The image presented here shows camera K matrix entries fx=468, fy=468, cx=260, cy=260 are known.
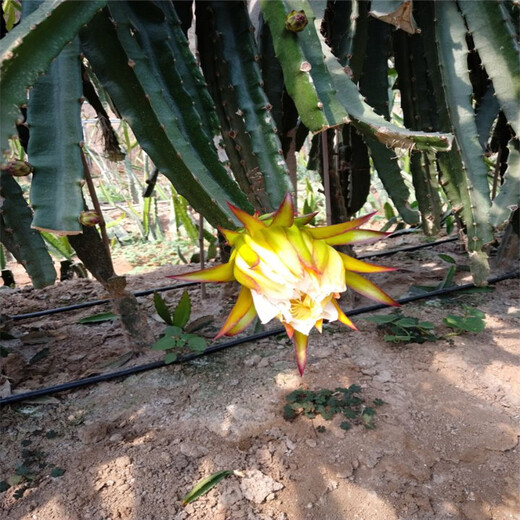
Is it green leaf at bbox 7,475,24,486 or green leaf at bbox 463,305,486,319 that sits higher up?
green leaf at bbox 463,305,486,319

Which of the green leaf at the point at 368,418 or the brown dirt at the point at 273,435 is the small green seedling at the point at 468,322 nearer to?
the brown dirt at the point at 273,435

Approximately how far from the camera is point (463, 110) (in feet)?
3.33

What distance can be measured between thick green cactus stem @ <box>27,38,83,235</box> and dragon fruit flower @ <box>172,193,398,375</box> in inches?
9.0

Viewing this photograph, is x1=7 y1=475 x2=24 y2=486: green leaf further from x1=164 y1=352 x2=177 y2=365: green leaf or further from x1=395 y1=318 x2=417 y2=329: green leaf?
x1=395 y1=318 x2=417 y2=329: green leaf

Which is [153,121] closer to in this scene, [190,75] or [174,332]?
[190,75]

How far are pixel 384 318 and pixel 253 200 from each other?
479 millimetres

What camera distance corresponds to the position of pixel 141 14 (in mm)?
824

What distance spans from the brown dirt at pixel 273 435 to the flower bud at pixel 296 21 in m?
0.67

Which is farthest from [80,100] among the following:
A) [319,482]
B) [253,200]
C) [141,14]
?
[319,482]

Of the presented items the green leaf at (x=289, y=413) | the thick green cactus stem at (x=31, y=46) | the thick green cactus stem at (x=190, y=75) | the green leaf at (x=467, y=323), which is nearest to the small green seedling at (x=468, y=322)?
the green leaf at (x=467, y=323)

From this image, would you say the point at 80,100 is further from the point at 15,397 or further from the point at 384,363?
the point at 384,363

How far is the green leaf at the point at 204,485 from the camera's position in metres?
0.75

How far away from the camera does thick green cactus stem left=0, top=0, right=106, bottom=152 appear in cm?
53

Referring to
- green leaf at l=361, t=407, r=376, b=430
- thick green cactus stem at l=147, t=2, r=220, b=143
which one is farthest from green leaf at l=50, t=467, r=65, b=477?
thick green cactus stem at l=147, t=2, r=220, b=143
